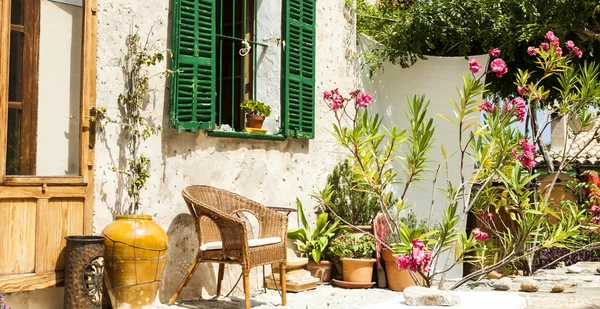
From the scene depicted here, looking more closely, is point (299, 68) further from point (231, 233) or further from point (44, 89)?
point (44, 89)

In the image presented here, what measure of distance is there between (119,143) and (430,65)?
4.63 meters

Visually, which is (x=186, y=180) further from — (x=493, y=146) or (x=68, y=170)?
(x=493, y=146)

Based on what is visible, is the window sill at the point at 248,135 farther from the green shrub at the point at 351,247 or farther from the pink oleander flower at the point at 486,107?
the pink oleander flower at the point at 486,107

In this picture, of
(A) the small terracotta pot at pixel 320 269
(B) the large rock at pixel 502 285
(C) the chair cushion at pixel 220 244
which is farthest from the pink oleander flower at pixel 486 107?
(A) the small terracotta pot at pixel 320 269

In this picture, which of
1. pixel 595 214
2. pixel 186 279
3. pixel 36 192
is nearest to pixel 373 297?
pixel 186 279

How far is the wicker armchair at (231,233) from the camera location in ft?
18.4

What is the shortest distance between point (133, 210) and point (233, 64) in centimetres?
202

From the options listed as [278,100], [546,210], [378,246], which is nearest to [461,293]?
[546,210]

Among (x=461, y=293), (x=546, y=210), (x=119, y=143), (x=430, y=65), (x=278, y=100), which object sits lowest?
(x=461, y=293)

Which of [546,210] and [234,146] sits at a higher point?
[234,146]

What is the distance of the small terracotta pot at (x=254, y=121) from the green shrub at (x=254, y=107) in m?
0.05

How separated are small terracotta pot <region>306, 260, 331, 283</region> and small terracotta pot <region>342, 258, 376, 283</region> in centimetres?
23

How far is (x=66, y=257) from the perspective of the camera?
4.92 m

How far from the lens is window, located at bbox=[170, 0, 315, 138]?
239 inches
